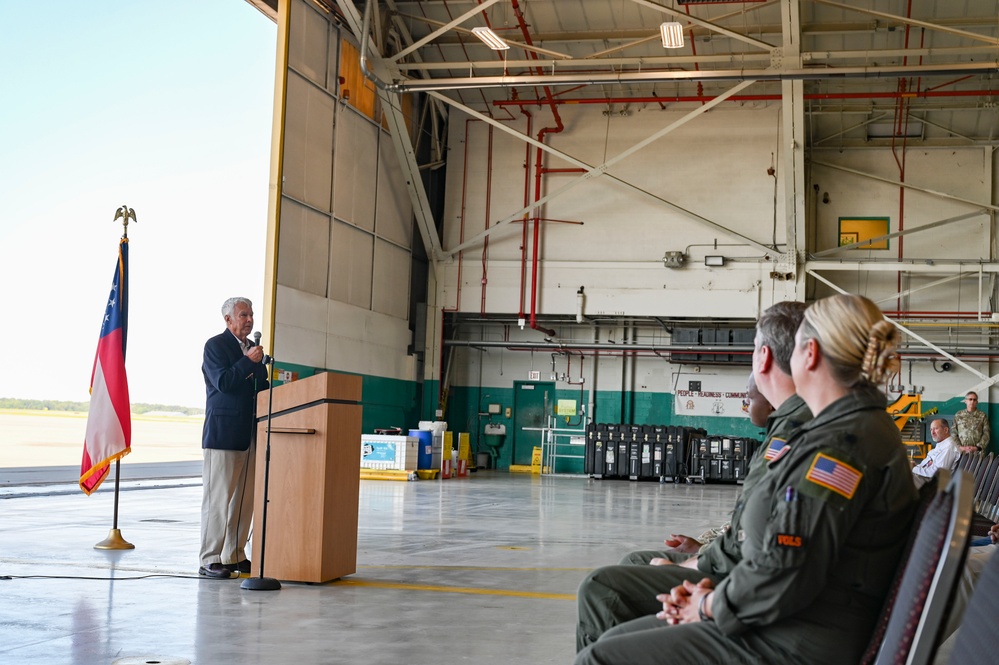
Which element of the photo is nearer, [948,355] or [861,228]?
[948,355]

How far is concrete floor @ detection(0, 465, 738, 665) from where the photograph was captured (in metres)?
4.27

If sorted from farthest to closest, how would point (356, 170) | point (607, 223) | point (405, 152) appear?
point (607, 223)
point (405, 152)
point (356, 170)

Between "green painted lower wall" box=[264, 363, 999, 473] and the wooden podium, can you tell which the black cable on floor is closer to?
the wooden podium

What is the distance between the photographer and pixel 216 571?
609cm

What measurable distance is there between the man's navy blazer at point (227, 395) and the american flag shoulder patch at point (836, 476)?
15.8 feet

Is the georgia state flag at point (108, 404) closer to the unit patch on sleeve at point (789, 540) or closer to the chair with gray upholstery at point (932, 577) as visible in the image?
the unit patch on sleeve at point (789, 540)

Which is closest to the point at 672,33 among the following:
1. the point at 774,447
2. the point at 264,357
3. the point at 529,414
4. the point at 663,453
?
the point at 663,453

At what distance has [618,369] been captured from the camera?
22.8 meters

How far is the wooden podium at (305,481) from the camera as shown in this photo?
585 cm

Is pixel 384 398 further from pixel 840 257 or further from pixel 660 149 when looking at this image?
pixel 840 257

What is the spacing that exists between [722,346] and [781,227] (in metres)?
2.88

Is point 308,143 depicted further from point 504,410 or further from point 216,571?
point 216,571

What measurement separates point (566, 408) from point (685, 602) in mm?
20744

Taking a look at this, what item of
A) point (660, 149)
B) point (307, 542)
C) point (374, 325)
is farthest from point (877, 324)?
point (660, 149)
